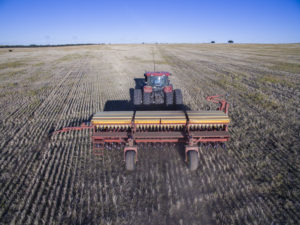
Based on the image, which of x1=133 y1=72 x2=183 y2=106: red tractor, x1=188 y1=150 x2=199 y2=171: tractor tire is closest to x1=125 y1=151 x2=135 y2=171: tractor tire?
x1=188 y1=150 x2=199 y2=171: tractor tire

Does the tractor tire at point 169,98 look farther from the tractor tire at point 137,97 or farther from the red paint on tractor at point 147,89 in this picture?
the tractor tire at point 137,97

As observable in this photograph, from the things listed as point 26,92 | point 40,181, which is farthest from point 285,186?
point 26,92

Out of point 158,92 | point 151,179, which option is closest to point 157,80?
point 158,92

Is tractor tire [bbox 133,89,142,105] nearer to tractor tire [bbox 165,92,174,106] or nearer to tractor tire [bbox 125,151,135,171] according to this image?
tractor tire [bbox 165,92,174,106]

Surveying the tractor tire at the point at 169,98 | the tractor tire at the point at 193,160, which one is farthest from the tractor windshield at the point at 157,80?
the tractor tire at the point at 193,160

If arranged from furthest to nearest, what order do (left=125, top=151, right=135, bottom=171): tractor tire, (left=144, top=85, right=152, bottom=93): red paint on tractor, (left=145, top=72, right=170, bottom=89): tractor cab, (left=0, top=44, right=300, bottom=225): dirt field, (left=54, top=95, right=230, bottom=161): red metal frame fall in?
(left=145, top=72, right=170, bottom=89): tractor cab
(left=144, top=85, right=152, bottom=93): red paint on tractor
(left=54, top=95, right=230, bottom=161): red metal frame
(left=125, top=151, right=135, bottom=171): tractor tire
(left=0, top=44, right=300, bottom=225): dirt field

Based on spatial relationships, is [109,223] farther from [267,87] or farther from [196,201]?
[267,87]
